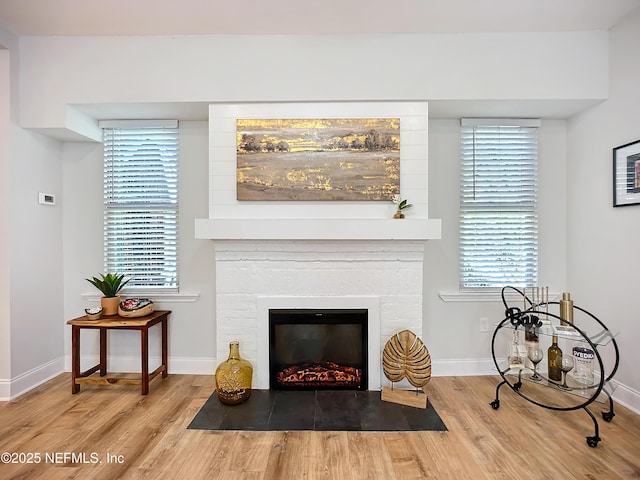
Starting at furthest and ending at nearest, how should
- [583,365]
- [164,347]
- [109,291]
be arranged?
[164,347] < [109,291] < [583,365]

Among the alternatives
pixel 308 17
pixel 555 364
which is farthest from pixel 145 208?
pixel 555 364

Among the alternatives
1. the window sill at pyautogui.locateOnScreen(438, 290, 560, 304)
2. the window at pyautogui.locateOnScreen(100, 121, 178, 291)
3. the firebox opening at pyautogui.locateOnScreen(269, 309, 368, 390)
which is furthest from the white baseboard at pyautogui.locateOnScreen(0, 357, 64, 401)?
the window sill at pyautogui.locateOnScreen(438, 290, 560, 304)

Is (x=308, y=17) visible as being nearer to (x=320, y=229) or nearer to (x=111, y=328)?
(x=320, y=229)

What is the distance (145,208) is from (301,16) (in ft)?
6.78

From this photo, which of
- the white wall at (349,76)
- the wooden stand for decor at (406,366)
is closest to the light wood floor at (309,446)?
the wooden stand for decor at (406,366)

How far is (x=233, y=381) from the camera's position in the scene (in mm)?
2537

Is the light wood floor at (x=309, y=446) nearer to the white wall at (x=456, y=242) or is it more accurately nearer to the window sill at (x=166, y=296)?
the white wall at (x=456, y=242)

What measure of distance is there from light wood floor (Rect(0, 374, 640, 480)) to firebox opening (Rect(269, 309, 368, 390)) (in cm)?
60

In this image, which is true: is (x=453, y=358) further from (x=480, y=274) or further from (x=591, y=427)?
(x=591, y=427)

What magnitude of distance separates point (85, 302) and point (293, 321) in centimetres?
198

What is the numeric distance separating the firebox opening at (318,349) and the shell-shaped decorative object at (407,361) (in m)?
0.22

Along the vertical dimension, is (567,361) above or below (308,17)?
below

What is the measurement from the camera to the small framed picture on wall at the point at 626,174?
2479 mm

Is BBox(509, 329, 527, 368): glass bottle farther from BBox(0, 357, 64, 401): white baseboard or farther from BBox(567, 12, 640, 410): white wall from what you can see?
BBox(0, 357, 64, 401): white baseboard
